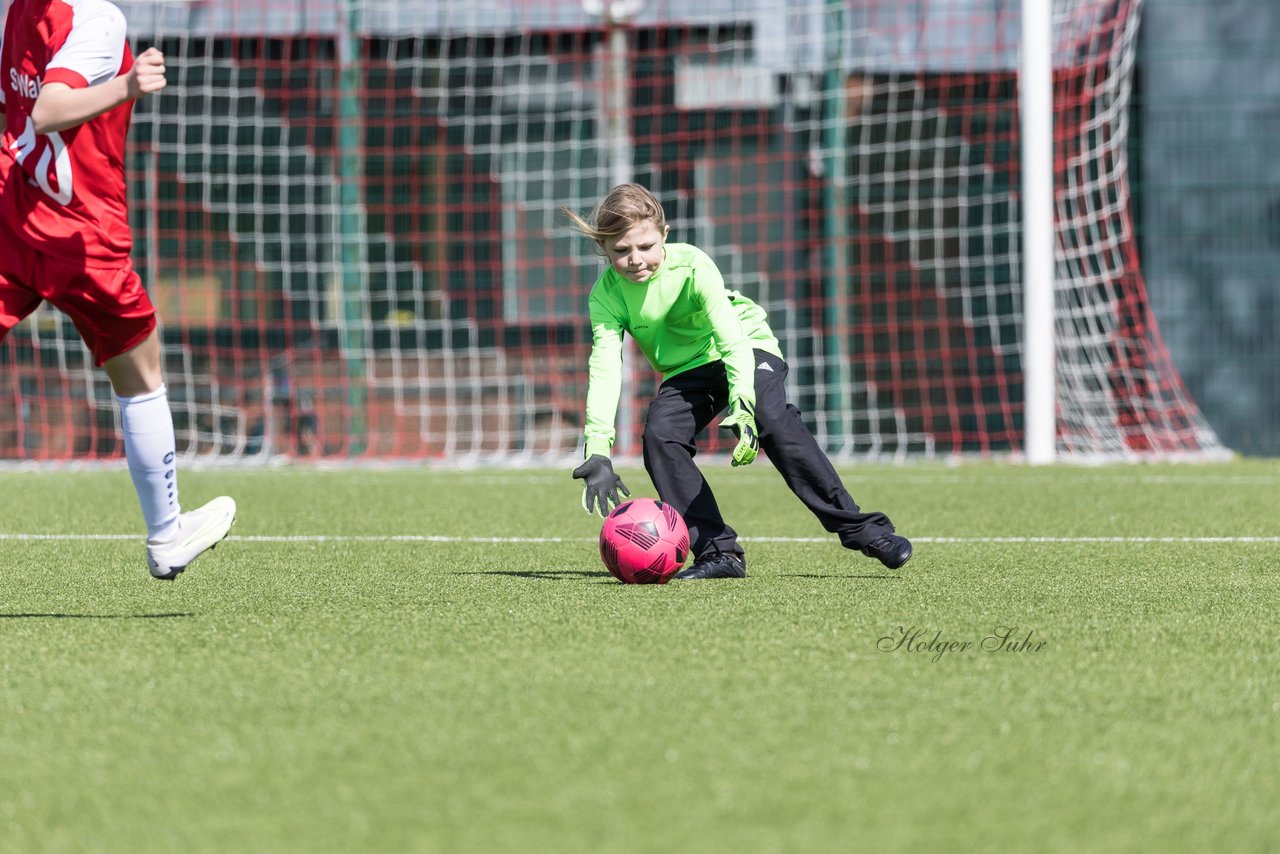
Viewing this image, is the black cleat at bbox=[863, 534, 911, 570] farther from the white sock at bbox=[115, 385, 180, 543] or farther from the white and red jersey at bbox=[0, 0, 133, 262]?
the white and red jersey at bbox=[0, 0, 133, 262]

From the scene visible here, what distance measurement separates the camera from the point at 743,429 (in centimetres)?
417

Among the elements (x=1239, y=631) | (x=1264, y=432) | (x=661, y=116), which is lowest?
(x=1264, y=432)

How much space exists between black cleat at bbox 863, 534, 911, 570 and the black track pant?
22 mm

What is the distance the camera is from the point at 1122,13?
10.5 metres

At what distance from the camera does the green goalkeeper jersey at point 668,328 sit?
14.2 ft

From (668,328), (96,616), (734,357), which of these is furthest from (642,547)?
(96,616)

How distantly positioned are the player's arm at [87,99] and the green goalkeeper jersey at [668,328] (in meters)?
1.50

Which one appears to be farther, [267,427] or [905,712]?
[267,427]

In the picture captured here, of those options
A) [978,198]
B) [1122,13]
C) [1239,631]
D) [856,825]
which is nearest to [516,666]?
[856,825]

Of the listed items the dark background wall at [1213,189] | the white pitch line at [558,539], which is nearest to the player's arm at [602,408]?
the white pitch line at [558,539]

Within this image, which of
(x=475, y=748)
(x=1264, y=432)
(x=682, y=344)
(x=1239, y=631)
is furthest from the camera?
(x=1264, y=432)

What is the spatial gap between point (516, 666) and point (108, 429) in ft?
35.2

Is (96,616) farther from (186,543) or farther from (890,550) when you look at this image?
(890,550)

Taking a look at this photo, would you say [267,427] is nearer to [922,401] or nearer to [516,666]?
[922,401]
